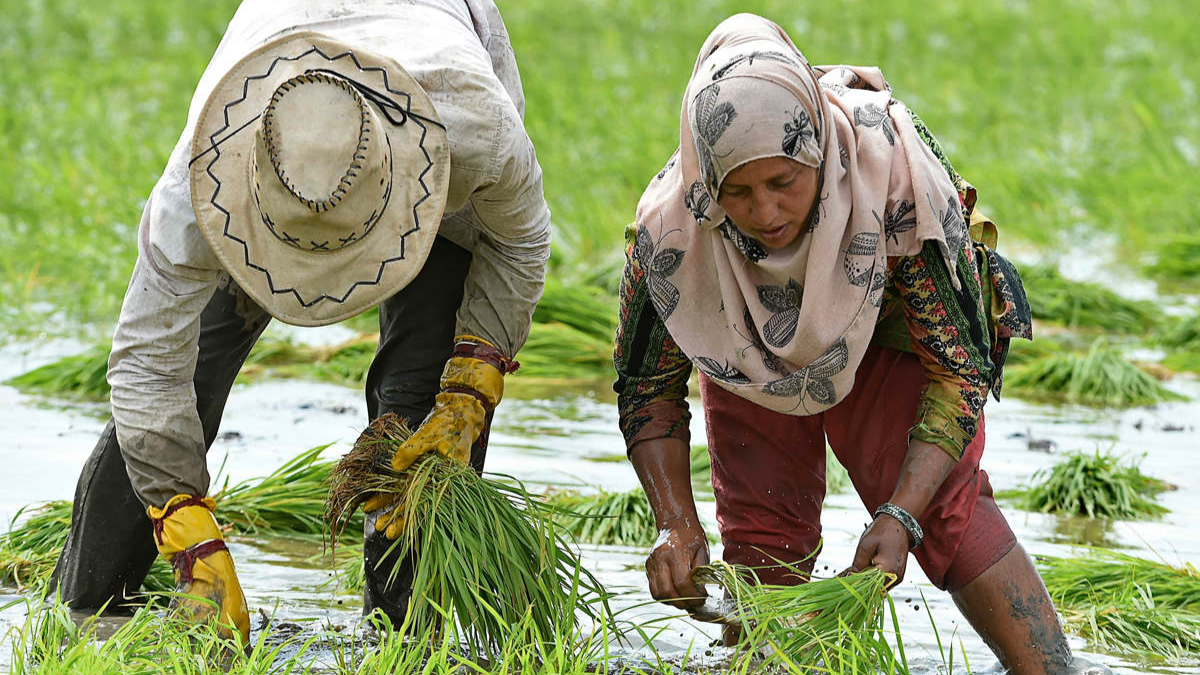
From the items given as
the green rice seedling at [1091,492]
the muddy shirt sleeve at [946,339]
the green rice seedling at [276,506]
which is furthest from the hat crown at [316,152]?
the green rice seedling at [1091,492]

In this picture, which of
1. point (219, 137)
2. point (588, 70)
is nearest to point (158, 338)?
point (219, 137)

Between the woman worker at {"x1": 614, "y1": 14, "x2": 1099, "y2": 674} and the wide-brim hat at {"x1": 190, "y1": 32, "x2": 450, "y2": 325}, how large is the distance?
1.79 ft

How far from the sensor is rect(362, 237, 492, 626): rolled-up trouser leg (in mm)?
3660

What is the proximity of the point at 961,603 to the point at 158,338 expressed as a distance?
181 centimetres

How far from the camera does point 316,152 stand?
2.88 m

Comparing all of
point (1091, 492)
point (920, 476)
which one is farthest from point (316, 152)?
point (1091, 492)

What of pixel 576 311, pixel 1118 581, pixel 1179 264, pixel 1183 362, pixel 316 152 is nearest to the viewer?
pixel 316 152

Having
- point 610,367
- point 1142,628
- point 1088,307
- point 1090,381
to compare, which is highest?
point 1088,307

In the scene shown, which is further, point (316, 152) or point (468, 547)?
point (468, 547)

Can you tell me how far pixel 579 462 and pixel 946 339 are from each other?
2.32 metres

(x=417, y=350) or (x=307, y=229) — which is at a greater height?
(x=307, y=229)

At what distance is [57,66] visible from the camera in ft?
37.1

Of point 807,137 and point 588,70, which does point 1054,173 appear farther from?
point 807,137

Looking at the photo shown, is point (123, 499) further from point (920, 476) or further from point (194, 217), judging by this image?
point (920, 476)
